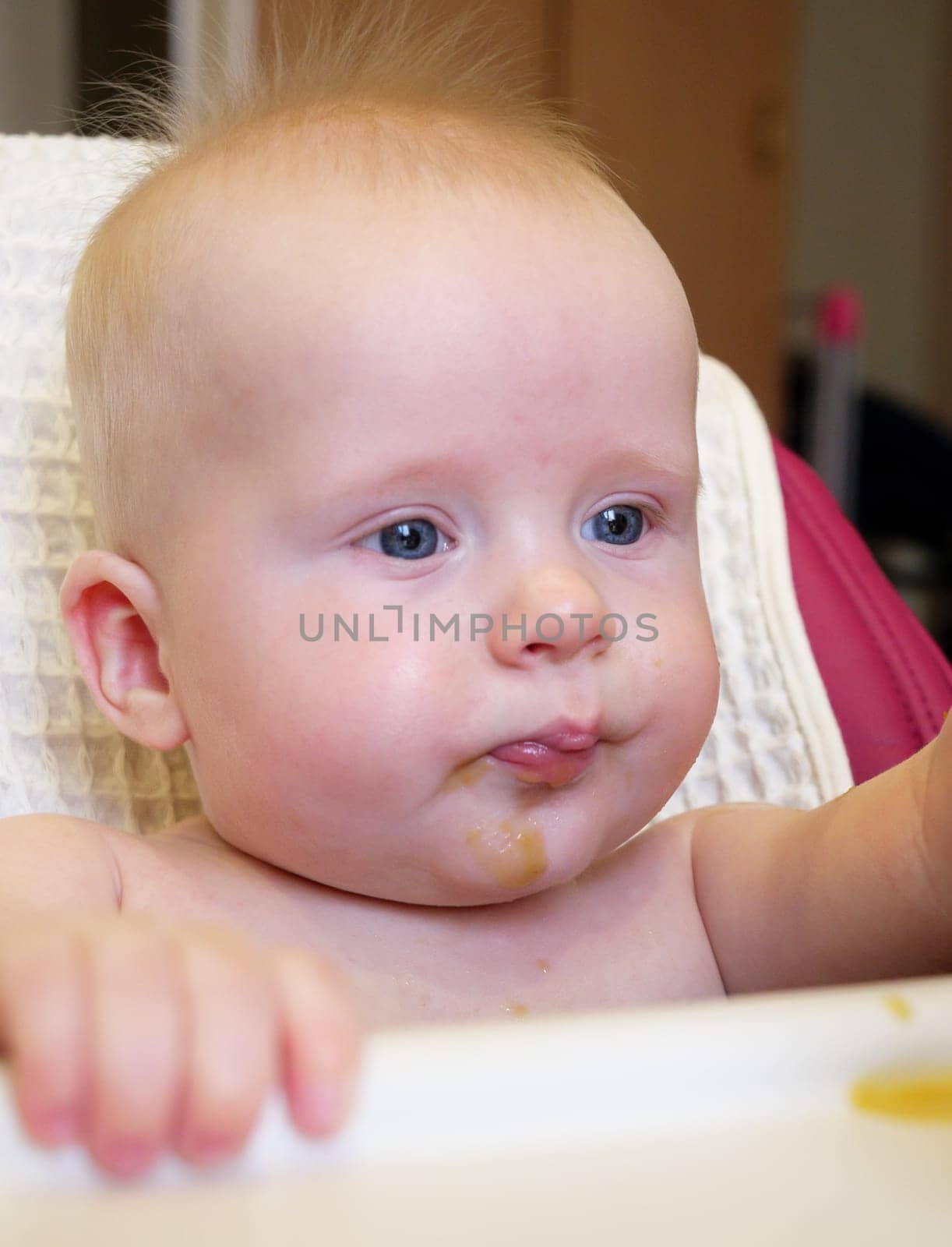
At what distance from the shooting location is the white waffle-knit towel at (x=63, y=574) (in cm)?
85

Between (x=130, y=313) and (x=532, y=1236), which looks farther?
(x=130, y=313)

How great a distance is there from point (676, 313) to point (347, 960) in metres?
0.36

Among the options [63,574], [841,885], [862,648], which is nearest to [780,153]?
[862,648]

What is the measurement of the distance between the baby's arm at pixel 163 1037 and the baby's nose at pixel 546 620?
0.22 m

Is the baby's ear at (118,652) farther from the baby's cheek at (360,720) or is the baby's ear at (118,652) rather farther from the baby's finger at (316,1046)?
the baby's finger at (316,1046)

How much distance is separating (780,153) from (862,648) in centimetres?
254

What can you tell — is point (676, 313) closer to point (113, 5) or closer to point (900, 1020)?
point (900, 1020)

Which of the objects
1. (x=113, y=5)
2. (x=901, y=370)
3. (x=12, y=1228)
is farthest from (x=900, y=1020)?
(x=901, y=370)

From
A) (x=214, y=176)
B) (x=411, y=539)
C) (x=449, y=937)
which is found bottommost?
(x=449, y=937)

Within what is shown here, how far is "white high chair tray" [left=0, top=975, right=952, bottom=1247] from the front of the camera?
0.33 metres

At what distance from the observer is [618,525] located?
2.26 feet

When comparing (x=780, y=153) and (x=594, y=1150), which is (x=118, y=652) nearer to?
(x=594, y=1150)

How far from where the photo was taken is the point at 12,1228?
33 cm

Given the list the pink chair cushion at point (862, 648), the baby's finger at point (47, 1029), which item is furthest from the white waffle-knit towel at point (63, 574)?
the baby's finger at point (47, 1029)
